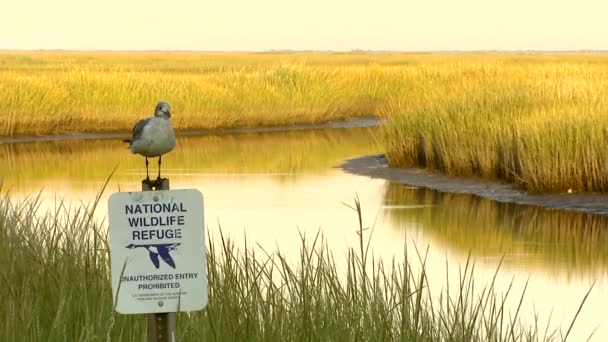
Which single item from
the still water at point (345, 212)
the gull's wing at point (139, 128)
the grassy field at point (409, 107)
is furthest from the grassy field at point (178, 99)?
the gull's wing at point (139, 128)

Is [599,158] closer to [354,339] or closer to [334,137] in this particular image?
[354,339]

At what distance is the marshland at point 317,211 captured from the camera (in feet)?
16.6

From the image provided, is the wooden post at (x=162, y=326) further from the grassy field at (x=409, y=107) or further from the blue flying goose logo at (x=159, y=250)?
the grassy field at (x=409, y=107)

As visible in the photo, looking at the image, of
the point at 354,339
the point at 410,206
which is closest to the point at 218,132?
the point at 410,206

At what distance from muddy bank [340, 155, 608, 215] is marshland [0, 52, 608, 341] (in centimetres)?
18

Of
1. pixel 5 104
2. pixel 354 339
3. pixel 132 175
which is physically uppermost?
pixel 5 104

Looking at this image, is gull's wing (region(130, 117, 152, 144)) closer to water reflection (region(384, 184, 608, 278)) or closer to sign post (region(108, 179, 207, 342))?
sign post (region(108, 179, 207, 342))

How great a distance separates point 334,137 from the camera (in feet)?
85.4

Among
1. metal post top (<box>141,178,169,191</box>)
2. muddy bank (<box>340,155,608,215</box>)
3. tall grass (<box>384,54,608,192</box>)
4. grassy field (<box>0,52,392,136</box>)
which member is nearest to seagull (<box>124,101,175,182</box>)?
metal post top (<box>141,178,169,191</box>)

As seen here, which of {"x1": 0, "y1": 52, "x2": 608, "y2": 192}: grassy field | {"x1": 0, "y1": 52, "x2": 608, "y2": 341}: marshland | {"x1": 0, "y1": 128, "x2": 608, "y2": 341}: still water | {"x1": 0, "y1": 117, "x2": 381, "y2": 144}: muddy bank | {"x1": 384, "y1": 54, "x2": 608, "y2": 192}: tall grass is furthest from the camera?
{"x1": 0, "y1": 117, "x2": 381, "y2": 144}: muddy bank

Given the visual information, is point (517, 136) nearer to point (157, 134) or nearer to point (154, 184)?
point (157, 134)

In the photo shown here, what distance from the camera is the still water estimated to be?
9.76 metres

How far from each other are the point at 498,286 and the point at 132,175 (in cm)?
947

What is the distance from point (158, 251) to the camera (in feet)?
11.6
